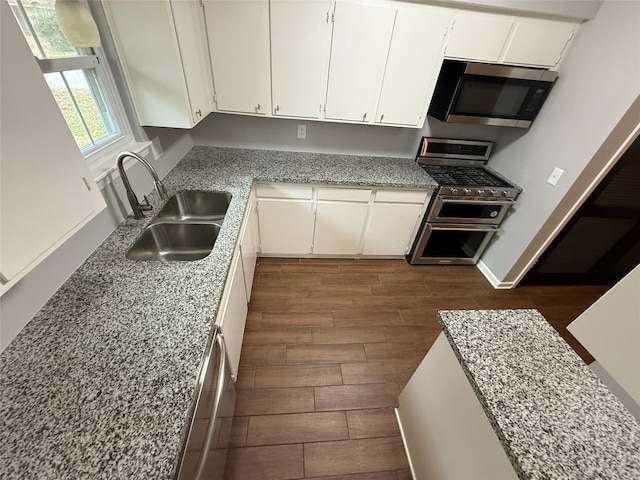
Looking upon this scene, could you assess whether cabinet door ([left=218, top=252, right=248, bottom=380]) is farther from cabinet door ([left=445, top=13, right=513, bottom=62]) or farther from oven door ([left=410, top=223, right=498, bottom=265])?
cabinet door ([left=445, top=13, right=513, bottom=62])

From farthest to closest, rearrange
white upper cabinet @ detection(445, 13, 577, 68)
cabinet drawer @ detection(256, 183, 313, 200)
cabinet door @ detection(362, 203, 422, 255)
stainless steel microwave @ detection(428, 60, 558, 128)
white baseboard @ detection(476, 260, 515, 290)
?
white baseboard @ detection(476, 260, 515, 290) → cabinet door @ detection(362, 203, 422, 255) → cabinet drawer @ detection(256, 183, 313, 200) → stainless steel microwave @ detection(428, 60, 558, 128) → white upper cabinet @ detection(445, 13, 577, 68)

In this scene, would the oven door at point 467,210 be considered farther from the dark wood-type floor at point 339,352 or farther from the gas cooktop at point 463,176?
the dark wood-type floor at point 339,352

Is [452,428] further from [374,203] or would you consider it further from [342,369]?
[374,203]

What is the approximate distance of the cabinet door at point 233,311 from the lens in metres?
1.18

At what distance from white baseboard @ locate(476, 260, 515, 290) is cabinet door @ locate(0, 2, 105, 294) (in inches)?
118

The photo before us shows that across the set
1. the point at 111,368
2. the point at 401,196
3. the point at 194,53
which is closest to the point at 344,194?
the point at 401,196

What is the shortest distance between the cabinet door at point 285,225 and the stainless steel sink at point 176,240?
695 mm

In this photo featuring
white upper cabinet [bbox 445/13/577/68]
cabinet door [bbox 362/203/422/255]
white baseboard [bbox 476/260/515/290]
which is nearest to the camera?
white upper cabinet [bbox 445/13/577/68]

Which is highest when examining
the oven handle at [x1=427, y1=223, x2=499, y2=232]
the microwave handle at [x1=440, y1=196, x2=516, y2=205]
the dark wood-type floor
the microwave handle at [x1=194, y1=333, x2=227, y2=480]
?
the microwave handle at [x1=440, y1=196, x2=516, y2=205]

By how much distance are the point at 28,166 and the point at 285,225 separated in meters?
1.71

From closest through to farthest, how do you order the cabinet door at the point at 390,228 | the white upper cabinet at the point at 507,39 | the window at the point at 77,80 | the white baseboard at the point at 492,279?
the window at the point at 77,80 < the white upper cabinet at the point at 507,39 < the cabinet door at the point at 390,228 < the white baseboard at the point at 492,279

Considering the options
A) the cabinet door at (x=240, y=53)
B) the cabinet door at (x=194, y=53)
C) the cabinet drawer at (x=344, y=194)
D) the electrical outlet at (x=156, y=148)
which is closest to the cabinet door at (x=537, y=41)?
the cabinet drawer at (x=344, y=194)

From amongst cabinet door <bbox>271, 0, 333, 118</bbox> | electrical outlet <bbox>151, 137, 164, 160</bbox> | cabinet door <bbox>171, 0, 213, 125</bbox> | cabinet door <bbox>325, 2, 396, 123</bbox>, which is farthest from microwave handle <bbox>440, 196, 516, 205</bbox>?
electrical outlet <bbox>151, 137, 164, 160</bbox>

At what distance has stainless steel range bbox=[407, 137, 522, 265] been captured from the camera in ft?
7.03
